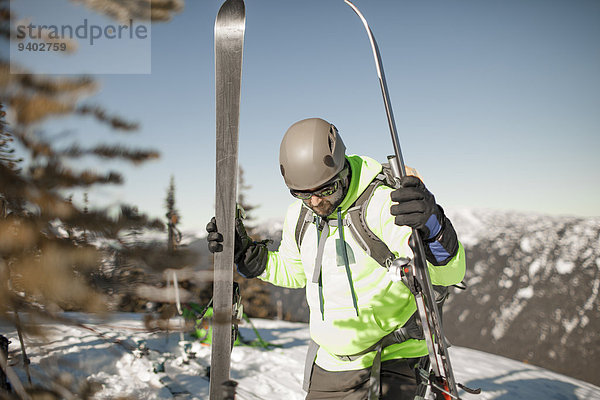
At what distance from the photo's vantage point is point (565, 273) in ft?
137

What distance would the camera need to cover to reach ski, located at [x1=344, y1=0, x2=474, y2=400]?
1803 millimetres

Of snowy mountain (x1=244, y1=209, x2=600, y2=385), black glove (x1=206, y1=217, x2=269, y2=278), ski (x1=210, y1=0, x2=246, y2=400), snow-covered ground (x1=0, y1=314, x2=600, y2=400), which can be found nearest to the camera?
ski (x1=210, y1=0, x2=246, y2=400)

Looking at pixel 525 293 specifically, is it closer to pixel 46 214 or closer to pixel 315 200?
pixel 315 200

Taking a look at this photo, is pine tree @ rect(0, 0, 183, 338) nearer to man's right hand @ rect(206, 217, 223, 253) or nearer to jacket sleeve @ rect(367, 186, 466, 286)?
man's right hand @ rect(206, 217, 223, 253)

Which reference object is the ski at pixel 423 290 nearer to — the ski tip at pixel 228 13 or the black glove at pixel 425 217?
the black glove at pixel 425 217

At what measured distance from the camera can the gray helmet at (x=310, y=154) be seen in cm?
216

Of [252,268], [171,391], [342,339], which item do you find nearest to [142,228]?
[252,268]

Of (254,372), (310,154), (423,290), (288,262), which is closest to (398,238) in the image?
(423,290)

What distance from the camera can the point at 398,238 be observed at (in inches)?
79.0

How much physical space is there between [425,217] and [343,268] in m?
0.73

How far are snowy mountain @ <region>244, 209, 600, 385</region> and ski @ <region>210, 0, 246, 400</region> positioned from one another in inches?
1369

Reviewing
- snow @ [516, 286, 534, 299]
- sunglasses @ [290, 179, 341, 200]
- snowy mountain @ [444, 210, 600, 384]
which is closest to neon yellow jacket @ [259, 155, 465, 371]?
sunglasses @ [290, 179, 341, 200]

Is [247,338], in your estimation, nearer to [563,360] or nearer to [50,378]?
[50,378]

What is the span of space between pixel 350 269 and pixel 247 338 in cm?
731
